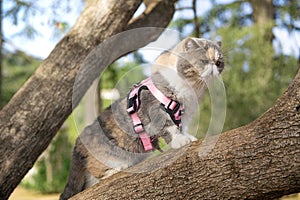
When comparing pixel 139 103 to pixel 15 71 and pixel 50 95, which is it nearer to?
pixel 50 95

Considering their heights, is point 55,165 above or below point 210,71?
above

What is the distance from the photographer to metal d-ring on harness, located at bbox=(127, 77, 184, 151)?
9.56ft

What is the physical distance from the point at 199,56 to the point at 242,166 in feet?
2.70

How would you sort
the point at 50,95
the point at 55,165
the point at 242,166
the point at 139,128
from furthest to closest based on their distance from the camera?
the point at 55,165
the point at 50,95
the point at 139,128
the point at 242,166

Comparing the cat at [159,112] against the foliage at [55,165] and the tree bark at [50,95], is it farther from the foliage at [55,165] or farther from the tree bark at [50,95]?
the foliage at [55,165]

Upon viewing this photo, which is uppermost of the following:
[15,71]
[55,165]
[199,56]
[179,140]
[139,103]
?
[15,71]

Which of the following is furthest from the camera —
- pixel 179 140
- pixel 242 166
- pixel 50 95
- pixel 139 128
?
pixel 50 95

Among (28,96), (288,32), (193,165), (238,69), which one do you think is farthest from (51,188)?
(193,165)

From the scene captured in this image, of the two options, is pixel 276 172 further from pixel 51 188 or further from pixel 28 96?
pixel 51 188

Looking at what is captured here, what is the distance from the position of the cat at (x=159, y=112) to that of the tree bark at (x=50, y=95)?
0.72 metres

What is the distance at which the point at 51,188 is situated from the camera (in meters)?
13.2

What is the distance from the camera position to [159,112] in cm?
294

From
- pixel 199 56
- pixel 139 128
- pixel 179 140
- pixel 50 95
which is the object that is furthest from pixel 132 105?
pixel 50 95

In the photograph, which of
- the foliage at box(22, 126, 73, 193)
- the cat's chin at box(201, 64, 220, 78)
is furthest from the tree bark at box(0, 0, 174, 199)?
the foliage at box(22, 126, 73, 193)
